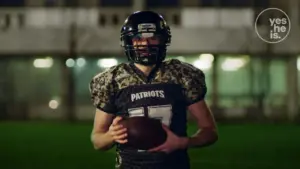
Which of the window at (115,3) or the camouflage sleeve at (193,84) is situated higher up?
the camouflage sleeve at (193,84)

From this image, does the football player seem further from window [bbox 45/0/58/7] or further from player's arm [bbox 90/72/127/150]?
window [bbox 45/0/58/7]

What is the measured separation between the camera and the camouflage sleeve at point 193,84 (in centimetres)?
270

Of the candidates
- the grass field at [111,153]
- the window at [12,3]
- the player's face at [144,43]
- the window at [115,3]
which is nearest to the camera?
the player's face at [144,43]

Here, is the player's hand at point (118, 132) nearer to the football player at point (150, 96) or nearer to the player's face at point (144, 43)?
the football player at point (150, 96)

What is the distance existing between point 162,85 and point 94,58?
29.0 metres

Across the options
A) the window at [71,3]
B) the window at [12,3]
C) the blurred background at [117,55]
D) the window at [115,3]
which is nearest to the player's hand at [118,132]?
the blurred background at [117,55]

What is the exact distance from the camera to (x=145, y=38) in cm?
260

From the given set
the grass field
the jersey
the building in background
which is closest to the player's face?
the jersey

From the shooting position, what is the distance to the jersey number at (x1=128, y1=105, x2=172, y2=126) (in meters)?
2.63

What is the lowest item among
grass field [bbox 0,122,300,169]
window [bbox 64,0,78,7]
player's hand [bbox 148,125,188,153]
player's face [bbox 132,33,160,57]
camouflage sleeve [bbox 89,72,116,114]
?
grass field [bbox 0,122,300,169]

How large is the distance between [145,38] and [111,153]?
12.2 metres

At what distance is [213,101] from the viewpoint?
31.3m

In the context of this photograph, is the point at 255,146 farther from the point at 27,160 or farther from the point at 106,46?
the point at 106,46

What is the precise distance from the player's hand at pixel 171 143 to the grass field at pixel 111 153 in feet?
32.7
